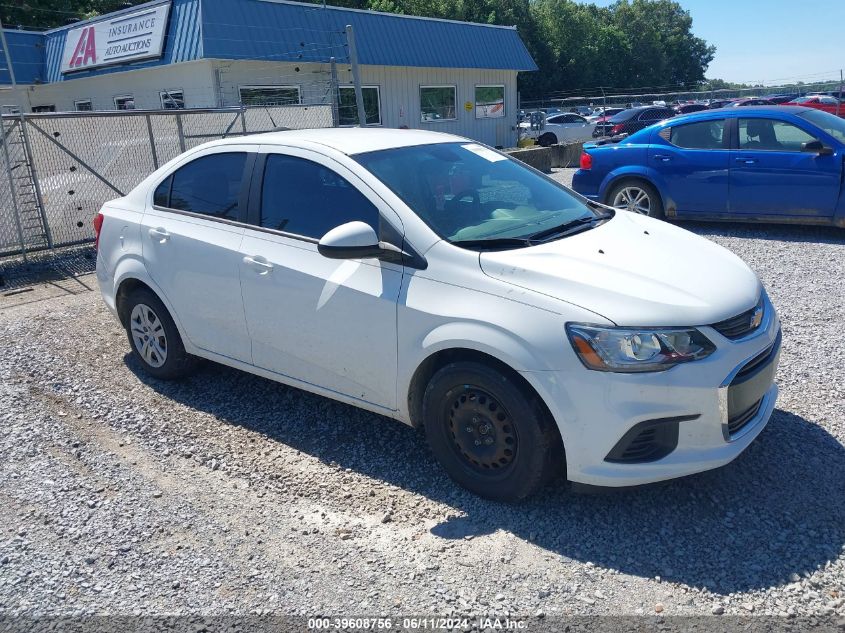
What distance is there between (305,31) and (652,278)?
56.3ft

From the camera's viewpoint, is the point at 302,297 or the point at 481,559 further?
the point at 302,297

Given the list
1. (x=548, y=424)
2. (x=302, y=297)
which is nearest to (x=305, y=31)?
(x=302, y=297)

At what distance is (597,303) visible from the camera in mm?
3150

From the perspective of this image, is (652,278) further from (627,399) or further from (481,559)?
(481,559)

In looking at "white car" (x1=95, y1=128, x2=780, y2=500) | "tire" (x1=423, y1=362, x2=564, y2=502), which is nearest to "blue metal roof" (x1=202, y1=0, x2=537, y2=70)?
"white car" (x1=95, y1=128, x2=780, y2=500)

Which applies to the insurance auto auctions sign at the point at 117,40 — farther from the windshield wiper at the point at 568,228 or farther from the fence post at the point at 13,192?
the windshield wiper at the point at 568,228

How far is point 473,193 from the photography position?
13.5ft

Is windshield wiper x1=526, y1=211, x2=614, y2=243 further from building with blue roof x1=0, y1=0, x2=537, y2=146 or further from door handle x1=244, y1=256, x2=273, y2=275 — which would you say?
building with blue roof x1=0, y1=0, x2=537, y2=146

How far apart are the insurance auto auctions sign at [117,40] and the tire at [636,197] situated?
42.2ft

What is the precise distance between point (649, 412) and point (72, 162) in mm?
9174

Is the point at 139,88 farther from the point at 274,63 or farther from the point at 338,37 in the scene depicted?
the point at 338,37

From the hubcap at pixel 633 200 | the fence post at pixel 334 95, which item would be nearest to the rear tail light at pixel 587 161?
the hubcap at pixel 633 200

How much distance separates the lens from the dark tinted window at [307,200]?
393 cm

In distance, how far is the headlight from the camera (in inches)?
120
